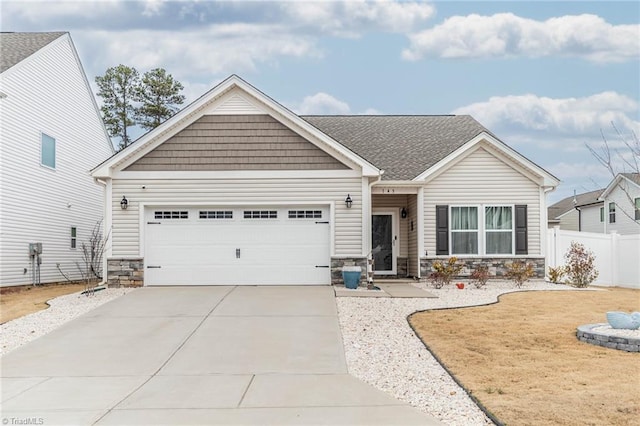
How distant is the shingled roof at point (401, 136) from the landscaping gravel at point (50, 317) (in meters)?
8.58

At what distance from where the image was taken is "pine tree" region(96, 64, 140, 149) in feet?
119

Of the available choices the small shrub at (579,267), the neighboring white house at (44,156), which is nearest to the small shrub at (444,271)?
the small shrub at (579,267)

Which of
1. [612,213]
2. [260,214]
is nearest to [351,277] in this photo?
[260,214]

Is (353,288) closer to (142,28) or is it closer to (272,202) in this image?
(272,202)

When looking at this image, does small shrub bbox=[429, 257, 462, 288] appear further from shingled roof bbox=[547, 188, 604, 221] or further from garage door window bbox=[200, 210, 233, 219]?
shingled roof bbox=[547, 188, 604, 221]

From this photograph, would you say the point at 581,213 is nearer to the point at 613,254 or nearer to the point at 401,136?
the point at 613,254

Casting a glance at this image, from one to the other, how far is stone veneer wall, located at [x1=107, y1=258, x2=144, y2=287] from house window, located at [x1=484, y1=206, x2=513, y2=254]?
9.89 m

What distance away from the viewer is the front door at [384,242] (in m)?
19.0

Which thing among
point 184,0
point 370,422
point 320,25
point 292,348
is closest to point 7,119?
point 184,0

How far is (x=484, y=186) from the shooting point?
17.6 meters

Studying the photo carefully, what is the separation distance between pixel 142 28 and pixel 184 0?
3.03 m

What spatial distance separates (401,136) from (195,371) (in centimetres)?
1455

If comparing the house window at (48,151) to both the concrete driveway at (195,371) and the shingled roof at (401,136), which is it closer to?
the shingled roof at (401,136)

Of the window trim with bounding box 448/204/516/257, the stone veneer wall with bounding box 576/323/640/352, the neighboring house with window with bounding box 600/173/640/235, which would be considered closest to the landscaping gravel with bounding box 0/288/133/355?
the stone veneer wall with bounding box 576/323/640/352
